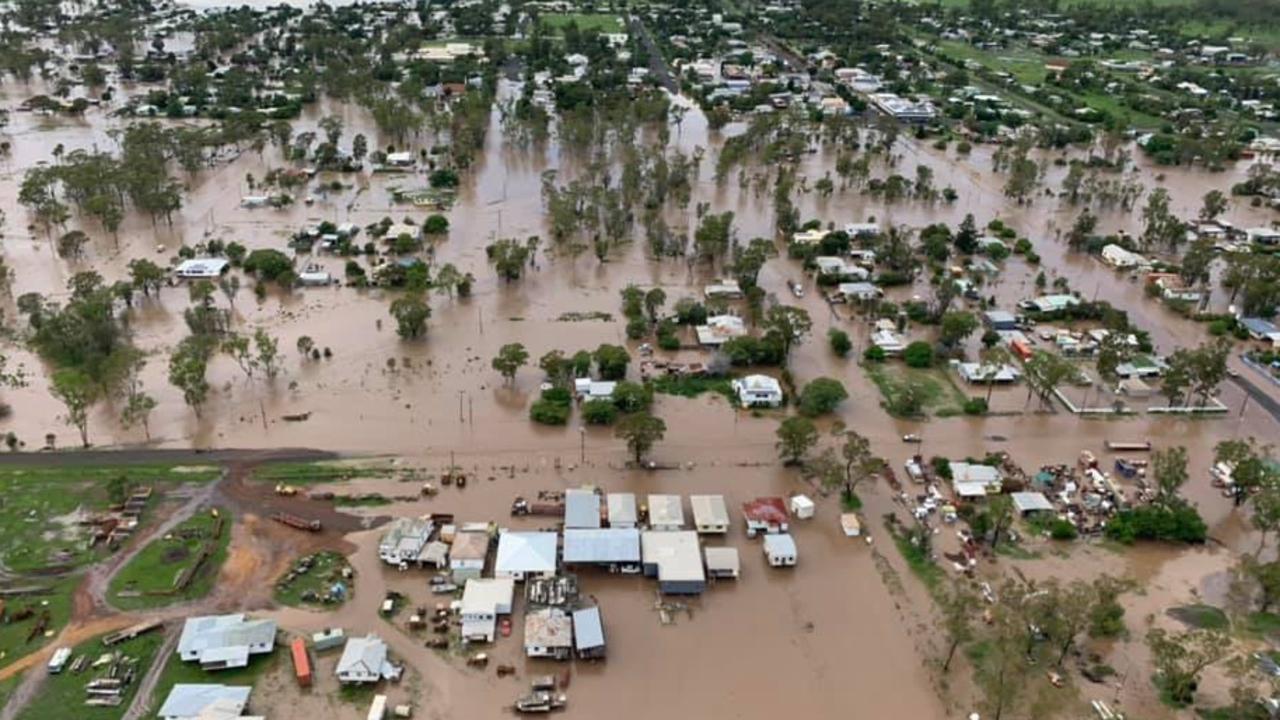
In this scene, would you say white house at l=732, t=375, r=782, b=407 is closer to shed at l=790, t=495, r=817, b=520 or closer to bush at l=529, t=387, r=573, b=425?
shed at l=790, t=495, r=817, b=520

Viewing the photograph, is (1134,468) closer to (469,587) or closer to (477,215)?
(469,587)

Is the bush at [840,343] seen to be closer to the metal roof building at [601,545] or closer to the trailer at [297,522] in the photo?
the metal roof building at [601,545]

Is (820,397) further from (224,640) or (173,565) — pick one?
(173,565)

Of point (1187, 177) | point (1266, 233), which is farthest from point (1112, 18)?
point (1266, 233)

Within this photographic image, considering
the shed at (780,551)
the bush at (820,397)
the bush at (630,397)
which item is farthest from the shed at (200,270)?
the shed at (780,551)

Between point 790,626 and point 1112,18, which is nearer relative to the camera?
point 790,626

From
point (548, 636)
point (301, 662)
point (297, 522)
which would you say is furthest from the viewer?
point (297, 522)

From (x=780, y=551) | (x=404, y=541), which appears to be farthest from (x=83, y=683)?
(x=780, y=551)
